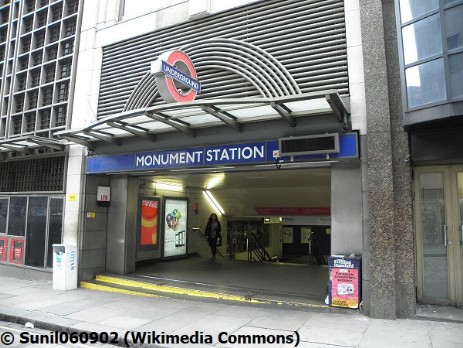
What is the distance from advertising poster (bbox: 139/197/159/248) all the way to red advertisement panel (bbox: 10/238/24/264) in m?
3.58

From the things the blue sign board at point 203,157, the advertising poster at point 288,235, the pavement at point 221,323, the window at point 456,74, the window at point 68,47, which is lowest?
the pavement at point 221,323

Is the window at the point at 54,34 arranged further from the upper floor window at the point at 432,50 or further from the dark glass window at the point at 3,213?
the upper floor window at the point at 432,50

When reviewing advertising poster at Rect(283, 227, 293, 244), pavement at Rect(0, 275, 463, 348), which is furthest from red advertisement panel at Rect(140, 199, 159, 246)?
advertising poster at Rect(283, 227, 293, 244)

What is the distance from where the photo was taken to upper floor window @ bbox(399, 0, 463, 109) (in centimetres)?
596

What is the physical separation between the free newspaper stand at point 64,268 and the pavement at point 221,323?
0.95 m

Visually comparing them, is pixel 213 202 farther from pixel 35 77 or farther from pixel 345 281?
pixel 345 281

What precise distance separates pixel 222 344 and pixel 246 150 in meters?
3.81

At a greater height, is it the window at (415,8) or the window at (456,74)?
the window at (415,8)

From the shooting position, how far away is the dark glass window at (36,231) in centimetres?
1120

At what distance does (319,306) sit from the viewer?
7.24 m

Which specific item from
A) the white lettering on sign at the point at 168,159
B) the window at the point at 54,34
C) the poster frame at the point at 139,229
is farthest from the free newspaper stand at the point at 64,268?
the window at the point at 54,34

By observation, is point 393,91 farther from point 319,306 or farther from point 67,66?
point 67,66

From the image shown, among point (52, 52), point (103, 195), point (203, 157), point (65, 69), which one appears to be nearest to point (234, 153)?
point (203, 157)

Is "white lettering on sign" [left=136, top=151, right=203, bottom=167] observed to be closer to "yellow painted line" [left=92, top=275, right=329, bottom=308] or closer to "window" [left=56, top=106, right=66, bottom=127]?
"yellow painted line" [left=92, top=275, right=329, bottom=308]
